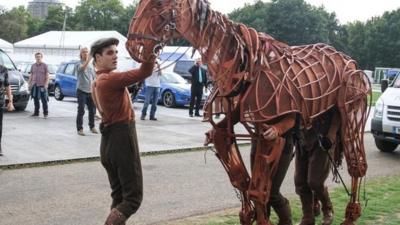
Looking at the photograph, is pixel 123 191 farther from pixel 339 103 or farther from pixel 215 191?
pixel 215 191

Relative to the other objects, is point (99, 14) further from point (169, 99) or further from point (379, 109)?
point (379, 109)

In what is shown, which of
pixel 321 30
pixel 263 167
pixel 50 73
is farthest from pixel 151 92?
pixel 321 30

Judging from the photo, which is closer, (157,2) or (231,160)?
(157,2)

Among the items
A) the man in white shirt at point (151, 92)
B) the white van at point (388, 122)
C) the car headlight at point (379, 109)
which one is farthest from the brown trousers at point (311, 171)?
the man in white shirt at point (151, 92)

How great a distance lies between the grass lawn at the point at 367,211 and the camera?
18.6ft

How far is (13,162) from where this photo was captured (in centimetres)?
851

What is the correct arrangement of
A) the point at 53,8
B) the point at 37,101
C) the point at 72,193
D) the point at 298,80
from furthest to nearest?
the point at 53,8 < the point at 37,101 < the point at 72,193 < the point at 298,80

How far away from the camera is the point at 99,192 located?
692 centimetres

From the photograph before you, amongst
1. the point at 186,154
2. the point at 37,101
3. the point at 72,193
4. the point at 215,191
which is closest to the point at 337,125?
the point at 215,191

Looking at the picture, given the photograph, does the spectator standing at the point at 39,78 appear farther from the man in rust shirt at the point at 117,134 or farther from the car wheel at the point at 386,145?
the man in rust shirt at the point at 117,134

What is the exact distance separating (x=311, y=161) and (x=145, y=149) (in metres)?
5.53

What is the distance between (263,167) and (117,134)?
3.90ft

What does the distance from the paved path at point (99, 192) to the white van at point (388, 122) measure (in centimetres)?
144

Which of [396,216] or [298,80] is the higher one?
[298,80]
